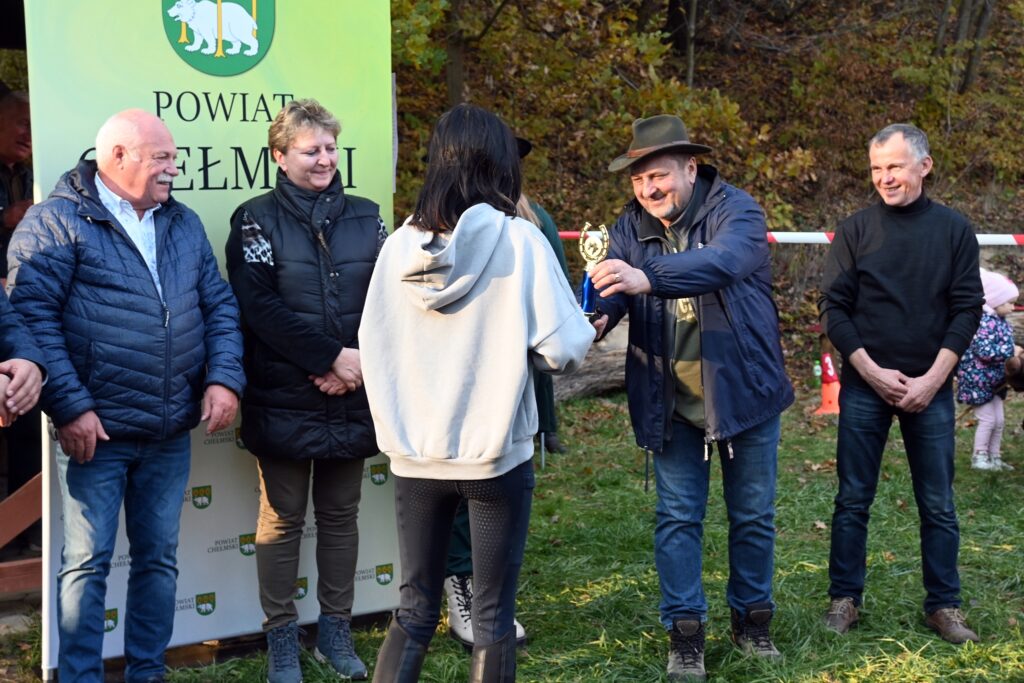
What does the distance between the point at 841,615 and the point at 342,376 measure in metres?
2.28

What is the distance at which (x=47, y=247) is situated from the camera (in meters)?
3.80

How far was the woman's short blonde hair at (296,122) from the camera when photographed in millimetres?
4312

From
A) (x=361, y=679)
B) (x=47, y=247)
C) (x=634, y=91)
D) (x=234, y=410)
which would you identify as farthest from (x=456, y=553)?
(x=634, y=91)

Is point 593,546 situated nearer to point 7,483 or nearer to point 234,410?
point 234,410

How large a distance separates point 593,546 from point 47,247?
3383mm

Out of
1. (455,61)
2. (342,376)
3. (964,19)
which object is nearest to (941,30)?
(964,19)

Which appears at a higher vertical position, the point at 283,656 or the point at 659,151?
the point at 659,151

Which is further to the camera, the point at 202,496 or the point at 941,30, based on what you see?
the point at 941,30

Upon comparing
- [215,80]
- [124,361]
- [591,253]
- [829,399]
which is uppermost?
[215,80]

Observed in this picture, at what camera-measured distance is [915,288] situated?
4.58 meters

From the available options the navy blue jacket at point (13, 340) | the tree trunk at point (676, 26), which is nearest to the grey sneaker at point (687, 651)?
the navy blue jacket at point (13, 340)

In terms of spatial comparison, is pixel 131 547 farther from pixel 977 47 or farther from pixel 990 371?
pixel 977 47

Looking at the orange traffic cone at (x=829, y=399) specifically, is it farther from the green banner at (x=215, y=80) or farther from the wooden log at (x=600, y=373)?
the green banner at (x=215, y=80)

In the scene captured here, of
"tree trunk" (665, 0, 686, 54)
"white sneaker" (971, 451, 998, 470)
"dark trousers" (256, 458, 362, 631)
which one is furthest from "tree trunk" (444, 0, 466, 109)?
"dark trousers" (256, 458, 362, 631)
